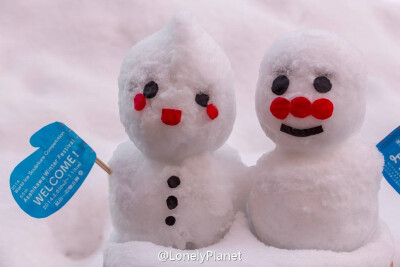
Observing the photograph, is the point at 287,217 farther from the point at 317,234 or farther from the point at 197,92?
the point at 197,92

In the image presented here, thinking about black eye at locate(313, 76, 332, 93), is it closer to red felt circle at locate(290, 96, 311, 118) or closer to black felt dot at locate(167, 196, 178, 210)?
red felt circle at locate(290, 96, 311, 118)

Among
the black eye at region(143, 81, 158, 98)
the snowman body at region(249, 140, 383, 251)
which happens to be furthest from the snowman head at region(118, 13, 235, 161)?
the snowman body at region(249, 140, 383, 251)

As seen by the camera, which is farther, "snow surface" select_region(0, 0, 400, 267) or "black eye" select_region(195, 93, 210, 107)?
"snow surface" select_region(0, 0, 400, 267)

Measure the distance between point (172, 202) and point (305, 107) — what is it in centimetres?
22

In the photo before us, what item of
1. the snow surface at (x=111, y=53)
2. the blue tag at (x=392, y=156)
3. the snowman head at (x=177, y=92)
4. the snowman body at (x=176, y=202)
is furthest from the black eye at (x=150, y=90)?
the snow surface at (x=111, y=53)

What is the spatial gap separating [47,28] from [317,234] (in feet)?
3.10

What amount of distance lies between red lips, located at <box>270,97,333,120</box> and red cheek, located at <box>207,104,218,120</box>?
82mm

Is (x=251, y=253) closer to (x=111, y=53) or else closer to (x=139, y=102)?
(x=139, y=102)

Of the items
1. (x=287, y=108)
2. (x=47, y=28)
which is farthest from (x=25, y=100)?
(x=287, y=108)

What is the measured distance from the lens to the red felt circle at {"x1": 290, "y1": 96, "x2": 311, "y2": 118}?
625 mm

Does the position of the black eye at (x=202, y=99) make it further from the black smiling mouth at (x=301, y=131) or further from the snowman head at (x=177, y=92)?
the black smiling mouth at (x=301, y=131)

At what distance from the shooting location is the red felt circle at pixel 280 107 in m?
0.63

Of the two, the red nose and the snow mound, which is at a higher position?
the red nose

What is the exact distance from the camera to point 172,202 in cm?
67
